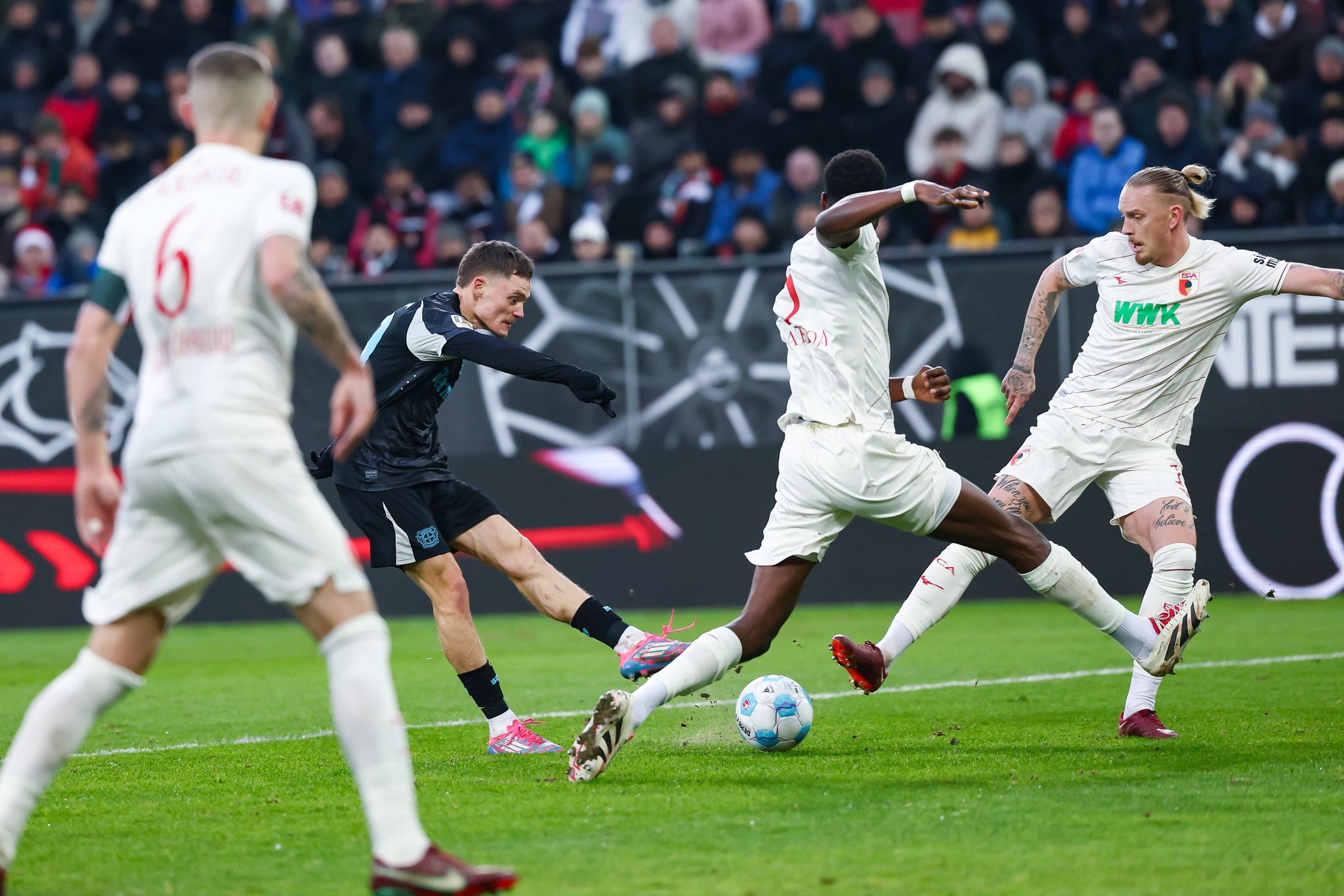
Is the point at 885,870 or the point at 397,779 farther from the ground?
the point at 397,779

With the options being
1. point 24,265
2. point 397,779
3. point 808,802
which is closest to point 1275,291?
point 808,802

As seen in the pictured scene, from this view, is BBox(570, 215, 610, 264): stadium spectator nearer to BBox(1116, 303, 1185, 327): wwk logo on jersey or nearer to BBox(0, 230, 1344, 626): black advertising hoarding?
BBox(0, 230, 1344, 626): black advertising hoarding

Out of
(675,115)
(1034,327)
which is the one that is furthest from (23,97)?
(1034,327)

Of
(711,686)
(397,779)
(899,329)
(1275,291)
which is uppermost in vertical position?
(1275,291)

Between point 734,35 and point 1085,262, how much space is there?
970 centimetres

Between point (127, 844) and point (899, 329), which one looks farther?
point (899, 329)

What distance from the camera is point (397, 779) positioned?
3861 mm

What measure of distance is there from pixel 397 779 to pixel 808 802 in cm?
181

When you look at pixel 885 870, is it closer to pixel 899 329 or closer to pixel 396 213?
pixel 899 329

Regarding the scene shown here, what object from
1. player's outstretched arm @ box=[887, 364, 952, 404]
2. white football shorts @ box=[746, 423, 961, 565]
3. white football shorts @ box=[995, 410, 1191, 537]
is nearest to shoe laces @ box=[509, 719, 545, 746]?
white football shorts @ box=[746, 423, 961, 565]

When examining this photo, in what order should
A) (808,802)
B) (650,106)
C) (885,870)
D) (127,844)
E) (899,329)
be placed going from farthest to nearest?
(650,106) → (899,329) → (808,802) → (127,844) → (885,870)

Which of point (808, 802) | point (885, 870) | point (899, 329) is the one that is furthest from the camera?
point (899, 329)

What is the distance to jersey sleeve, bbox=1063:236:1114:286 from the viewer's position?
699 centimetres

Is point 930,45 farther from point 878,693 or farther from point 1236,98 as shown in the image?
point 878,693
